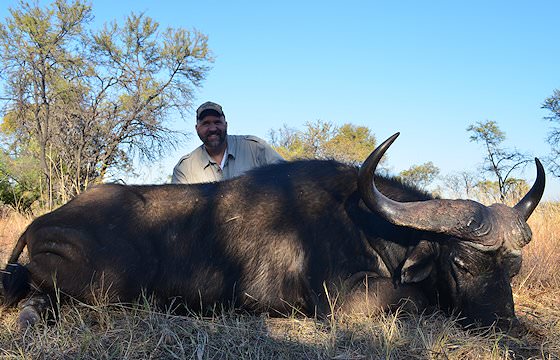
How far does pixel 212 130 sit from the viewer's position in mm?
6062

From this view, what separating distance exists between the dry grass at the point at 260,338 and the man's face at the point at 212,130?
296 cm

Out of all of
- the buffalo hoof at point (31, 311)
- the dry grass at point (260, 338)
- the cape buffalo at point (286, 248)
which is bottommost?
the buffalo hoof at point (31, 311)

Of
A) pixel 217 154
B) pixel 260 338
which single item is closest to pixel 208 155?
pixel 217 154

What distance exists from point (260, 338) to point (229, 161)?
3.72m

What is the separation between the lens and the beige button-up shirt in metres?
6.19

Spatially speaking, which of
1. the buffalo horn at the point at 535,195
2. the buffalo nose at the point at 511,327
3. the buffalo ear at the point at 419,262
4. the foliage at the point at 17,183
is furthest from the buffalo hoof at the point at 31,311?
the foliage at the point at 17,183

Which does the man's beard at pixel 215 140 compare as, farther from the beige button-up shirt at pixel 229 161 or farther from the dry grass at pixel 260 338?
the dry grass at pixel 260 338

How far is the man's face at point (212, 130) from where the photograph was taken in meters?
6.07

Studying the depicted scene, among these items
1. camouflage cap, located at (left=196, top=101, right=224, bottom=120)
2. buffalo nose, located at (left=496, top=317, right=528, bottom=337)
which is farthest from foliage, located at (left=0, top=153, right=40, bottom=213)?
buffalo nose, located at (left=496, top=317, right=528, bottom=337)

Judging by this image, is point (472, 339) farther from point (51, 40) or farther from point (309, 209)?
point (51, 40)

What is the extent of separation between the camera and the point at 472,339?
2.67 meters

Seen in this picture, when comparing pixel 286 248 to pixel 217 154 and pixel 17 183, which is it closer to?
pixel 217 154

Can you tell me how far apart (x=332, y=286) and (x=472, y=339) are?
3.16ft

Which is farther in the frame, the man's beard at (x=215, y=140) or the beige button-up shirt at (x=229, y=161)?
the beige button-up shirt at (x=229, y=161)
